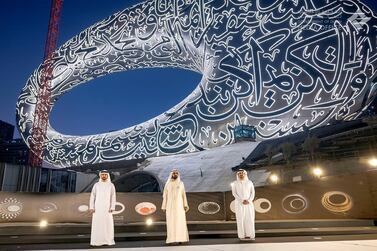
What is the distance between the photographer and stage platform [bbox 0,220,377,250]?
5.92 meters

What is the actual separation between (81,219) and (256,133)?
13619mm

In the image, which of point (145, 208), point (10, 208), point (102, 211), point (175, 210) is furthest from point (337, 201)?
point (10, 208)

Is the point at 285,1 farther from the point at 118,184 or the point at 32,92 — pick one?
the point at 32,92

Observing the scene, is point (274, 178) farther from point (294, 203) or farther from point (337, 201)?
point (337, 201)

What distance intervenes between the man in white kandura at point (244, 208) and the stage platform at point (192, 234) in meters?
0.23

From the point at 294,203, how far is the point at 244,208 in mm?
3595

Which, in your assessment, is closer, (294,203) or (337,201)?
(337,201)

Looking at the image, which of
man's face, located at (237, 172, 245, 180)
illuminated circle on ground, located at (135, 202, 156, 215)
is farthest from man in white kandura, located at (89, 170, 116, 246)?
illuminated circle on ground, located at (135, 202, 156, 215)

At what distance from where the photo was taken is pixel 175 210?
6168 millimetres

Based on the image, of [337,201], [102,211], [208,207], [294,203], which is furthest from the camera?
[208,207]

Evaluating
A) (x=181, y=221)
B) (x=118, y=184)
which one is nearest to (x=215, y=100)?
(x=118, y=184)

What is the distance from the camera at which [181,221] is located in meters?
5.97

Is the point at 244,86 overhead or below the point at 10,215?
overhead

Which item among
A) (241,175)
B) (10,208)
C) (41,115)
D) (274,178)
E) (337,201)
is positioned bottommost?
→ (337,201)
